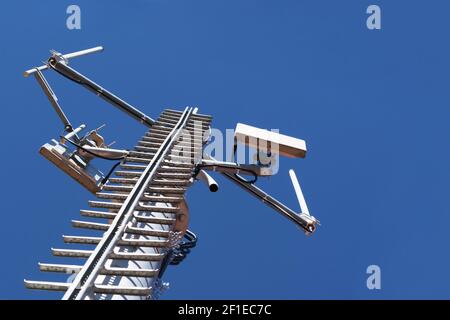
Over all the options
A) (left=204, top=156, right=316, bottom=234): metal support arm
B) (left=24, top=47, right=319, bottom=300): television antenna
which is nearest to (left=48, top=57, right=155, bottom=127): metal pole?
(left=24, top=47, right=319, bottom=300): television antenna

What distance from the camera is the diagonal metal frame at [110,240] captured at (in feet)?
19.6

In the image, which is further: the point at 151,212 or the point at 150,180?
the point at 150,180

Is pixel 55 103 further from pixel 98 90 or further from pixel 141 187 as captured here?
pixel 141 187

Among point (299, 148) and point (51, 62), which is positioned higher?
point (51, 62)

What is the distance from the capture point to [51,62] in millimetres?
14789

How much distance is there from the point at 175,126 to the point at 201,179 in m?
2.21

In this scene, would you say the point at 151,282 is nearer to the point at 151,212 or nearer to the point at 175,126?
the point at 151,212

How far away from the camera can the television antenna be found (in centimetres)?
665

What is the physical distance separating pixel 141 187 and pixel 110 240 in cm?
198

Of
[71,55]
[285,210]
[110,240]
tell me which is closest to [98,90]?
[71,55]

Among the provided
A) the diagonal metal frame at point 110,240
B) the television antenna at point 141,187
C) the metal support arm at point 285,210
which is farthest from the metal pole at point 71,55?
the metal support arm at point 285,210
